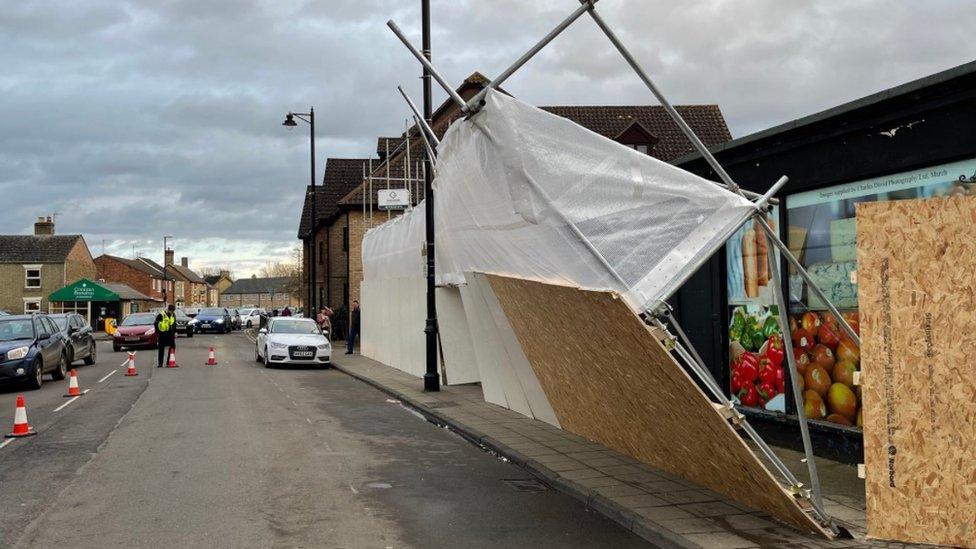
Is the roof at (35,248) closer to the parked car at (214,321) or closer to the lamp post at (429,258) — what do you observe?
the parked car at (214,321)

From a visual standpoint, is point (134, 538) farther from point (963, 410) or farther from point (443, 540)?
point (963, 410)

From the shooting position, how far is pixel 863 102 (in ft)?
24.6

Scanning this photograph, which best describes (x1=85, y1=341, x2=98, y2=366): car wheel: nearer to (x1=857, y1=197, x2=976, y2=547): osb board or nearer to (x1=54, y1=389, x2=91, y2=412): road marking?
(x1=54, y1=389, x2=91, y2=412): road marking

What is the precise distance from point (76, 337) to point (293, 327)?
19.6 feet

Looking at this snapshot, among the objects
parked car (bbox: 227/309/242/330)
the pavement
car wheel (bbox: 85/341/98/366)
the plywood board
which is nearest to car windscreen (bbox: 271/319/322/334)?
car wheel (bbox: 85/341/98/366)

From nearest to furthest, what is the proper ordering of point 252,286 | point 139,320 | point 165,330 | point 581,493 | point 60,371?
point 581,493 < point 60,371 < point 165,330 < point 139,320 < point 252,286

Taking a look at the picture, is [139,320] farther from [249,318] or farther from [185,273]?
[185,273]

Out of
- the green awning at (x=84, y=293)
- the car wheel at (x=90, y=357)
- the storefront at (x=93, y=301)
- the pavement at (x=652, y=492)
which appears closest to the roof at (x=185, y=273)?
the storefront at (x=93, y=301)

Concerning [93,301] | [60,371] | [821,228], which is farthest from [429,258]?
[93,301]

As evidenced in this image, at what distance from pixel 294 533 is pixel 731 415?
3.34 m

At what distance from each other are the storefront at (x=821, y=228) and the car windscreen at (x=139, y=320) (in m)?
27.7

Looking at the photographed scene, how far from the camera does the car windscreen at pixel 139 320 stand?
107 feet

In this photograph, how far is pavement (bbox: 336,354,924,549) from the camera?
584 centimetres

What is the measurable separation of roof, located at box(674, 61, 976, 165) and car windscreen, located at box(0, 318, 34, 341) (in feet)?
52.2
